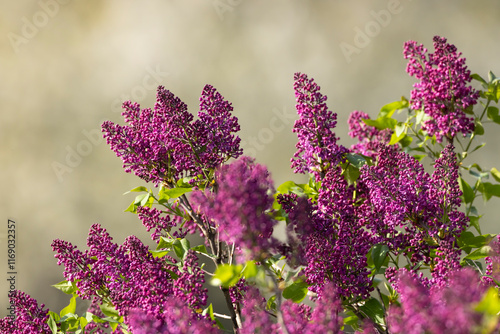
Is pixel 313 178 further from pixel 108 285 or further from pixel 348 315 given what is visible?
pixel 108 285

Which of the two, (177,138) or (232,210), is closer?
(232,210)

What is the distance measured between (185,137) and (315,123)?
0.79 feet

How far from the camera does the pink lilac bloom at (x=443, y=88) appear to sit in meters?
1.10

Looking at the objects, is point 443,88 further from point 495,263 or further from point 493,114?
point 495,263

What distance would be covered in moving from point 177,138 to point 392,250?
1.41 feet

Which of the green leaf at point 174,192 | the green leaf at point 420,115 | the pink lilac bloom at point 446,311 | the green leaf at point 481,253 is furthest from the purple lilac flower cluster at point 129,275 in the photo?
the green leaf at point 420,115

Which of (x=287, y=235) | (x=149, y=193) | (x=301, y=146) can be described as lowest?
(x=287, y=235)

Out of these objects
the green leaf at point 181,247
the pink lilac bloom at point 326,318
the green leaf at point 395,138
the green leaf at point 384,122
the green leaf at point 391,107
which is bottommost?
the pink lilac bloom at point 326,318

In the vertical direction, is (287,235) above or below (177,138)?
below

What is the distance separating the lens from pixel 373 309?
0.93 m

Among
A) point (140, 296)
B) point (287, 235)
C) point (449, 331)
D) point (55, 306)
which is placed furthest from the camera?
point (55, 306)

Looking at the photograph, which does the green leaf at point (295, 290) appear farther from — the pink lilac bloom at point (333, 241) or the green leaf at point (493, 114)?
the green leaf at point (493, 114)

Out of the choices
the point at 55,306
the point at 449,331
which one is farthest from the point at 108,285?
the point at 55,306

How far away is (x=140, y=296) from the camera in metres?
0.81
